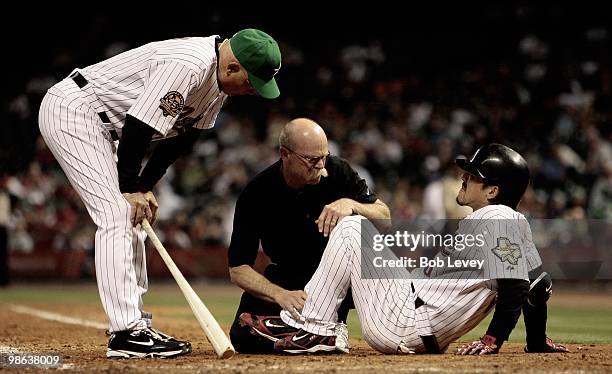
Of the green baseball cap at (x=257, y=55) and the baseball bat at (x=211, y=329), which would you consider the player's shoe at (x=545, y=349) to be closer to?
the baseball bat at (x=211, y=329)

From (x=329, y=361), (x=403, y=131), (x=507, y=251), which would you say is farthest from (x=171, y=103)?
(x=403, y=131)

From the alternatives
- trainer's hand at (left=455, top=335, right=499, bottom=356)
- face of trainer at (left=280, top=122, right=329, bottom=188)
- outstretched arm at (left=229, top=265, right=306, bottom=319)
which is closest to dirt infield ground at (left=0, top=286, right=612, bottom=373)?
trainer's hand at (left=455, top=335, right=499, bottom=356)

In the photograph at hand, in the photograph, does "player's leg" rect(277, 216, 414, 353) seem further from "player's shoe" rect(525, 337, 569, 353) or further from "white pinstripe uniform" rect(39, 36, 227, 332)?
"white pinstripe uniform" rect(39, 36, 227, 332)

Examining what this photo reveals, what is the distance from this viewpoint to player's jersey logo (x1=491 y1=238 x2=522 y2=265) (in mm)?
4855

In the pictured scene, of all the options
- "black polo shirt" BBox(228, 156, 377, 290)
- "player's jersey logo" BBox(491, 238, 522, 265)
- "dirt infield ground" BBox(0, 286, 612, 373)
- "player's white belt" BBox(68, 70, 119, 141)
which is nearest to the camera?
"dirt infield ground" BBox(0, 286, 612, 373)

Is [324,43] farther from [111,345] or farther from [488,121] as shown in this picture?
[111,345]

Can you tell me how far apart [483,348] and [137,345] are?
1.85m

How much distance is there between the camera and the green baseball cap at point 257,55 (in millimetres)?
5082

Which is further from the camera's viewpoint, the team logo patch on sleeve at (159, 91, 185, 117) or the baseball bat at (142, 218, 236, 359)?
the baseball bat at (142, 218, 236, 359)

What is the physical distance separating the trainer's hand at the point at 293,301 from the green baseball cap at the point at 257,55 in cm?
112

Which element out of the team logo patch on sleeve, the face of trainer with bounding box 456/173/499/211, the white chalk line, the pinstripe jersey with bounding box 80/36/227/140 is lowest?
the white chalk line

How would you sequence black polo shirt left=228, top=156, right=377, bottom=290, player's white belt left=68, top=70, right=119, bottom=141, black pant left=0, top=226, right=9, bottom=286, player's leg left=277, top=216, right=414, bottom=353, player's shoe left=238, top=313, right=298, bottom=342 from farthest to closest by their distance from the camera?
black pant left=0, top=226, right=9, bottom=286
black polo shirt left=228, top=156, right=377, bottom=290
player's white belt left=68, top=70, right=119, bottom=141
player's shoe left=238, top=313, right=298, bottom=342
player's leg left=277, top=216, right=414, bottom=353

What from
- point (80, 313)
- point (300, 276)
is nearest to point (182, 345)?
point (300, 276)

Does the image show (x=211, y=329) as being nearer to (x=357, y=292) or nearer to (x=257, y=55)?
(x=357, y=292)
